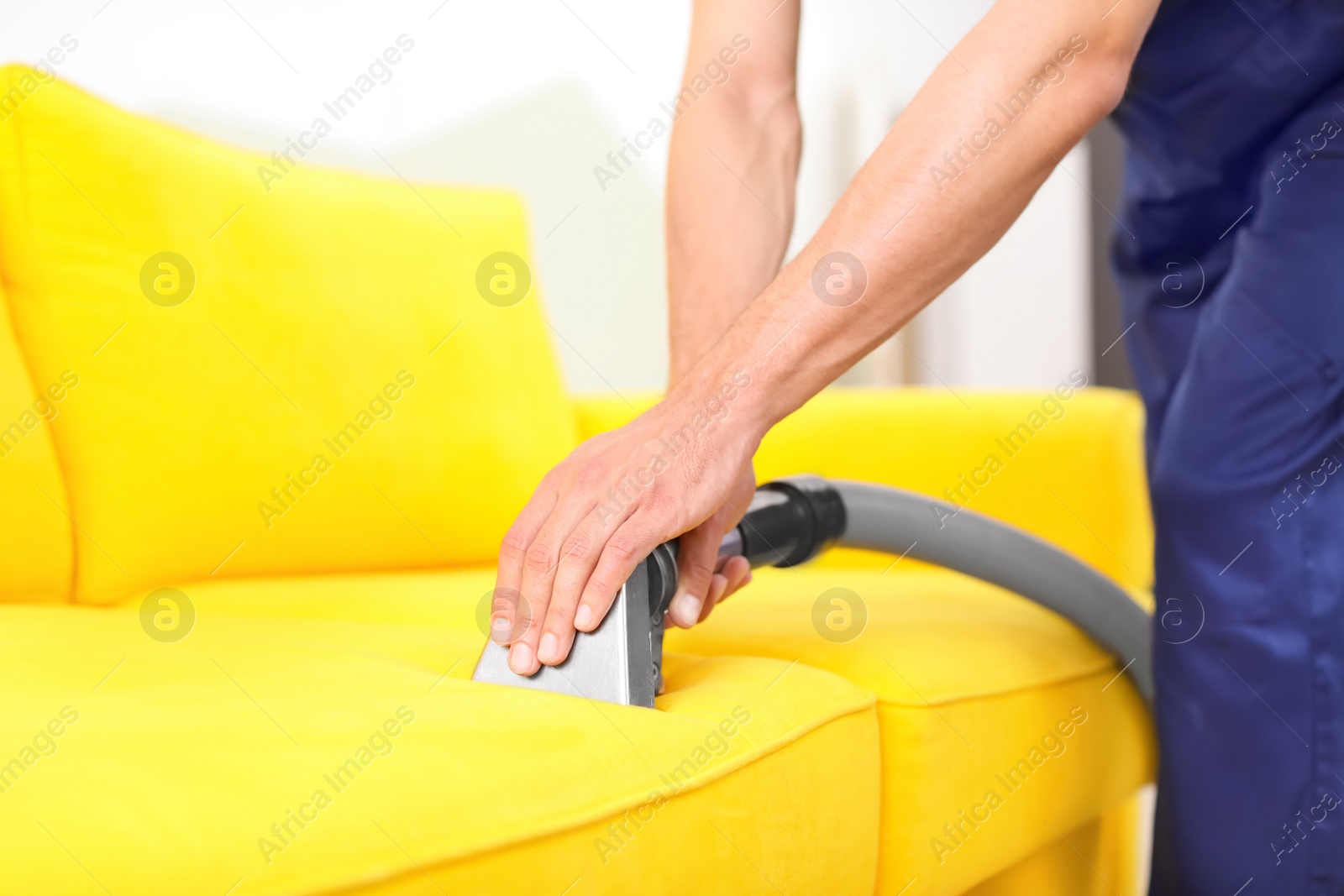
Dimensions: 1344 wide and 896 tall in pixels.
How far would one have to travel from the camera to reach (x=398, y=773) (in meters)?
0.51

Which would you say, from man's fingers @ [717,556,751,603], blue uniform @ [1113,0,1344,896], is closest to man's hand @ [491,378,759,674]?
man's fingers @ [717,556,751,603]

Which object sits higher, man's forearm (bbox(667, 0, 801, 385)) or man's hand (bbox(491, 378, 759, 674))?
man's forearm (bbox(667, 0, 801, 385))

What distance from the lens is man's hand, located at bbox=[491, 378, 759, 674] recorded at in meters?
0.71

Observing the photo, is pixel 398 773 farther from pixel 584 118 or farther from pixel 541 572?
pixel 584 118

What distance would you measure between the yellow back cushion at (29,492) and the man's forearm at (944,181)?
2.35 feet

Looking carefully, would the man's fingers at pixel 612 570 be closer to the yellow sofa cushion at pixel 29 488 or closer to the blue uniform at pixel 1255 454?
the blue uniform at pixel 1255 454

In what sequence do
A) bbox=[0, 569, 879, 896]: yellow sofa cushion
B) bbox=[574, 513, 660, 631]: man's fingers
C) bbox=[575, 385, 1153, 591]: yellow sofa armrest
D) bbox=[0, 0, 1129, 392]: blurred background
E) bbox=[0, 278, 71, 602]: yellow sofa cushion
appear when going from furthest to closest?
bbox=[0, 0, 1129, 392]: blurred background, bbox=[575, 385, 1153, 591]: yellow sofa armrest, bbox=[0, 278, 71, 602]: yellow sofa cushion, bbox=[574, 513, 660, 631]: man's fingers, bbox=[0, 569, 879, 896]: yellow sofa cushion

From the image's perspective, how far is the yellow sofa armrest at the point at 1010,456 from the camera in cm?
149

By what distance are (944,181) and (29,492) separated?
90cm

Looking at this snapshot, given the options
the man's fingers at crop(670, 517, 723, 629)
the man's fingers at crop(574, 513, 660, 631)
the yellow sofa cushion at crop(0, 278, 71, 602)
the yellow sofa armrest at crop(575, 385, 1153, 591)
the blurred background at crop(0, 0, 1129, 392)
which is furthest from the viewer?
the blurred background at crop(0, 0, 1129, 392)

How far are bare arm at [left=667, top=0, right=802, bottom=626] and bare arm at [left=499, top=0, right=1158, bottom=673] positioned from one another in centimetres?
18

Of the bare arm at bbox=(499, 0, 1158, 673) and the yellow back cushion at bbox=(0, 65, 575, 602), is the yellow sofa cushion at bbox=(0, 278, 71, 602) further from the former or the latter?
the bare arm at bbox=(499, 0, 1158, 673)

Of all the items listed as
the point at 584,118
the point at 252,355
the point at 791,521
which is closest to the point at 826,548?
the point at 791,521

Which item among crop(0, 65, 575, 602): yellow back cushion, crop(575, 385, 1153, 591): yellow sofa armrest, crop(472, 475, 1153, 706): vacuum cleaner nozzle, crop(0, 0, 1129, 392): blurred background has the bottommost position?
crop(472, 475, 1153, 706): vacuum cleaner nozzle
